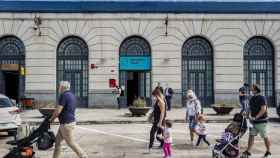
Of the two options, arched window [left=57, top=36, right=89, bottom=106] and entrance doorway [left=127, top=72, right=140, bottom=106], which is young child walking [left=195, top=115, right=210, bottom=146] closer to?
entrance doorway [left=127, top=72, right=140, bottom=106]

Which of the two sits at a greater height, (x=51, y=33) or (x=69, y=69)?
(x=51, y=33)

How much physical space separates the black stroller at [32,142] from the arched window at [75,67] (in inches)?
947

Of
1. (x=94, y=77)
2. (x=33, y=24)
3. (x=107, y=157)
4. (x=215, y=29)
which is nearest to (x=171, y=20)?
(x=215, y=29)

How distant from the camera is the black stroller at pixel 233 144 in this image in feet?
37.9

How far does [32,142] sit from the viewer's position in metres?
10.8

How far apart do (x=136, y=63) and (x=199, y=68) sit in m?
4.37

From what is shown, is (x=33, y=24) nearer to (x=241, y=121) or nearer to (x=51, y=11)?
(x=51, y=11)

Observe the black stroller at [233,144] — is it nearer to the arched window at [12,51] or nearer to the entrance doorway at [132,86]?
the entrance doorway at [132,86]

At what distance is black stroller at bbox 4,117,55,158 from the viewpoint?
34.5ft

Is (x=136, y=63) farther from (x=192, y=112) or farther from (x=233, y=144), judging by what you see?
(x=233, y=144)

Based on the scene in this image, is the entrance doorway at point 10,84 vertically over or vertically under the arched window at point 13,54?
under

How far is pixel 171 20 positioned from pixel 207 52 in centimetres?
334

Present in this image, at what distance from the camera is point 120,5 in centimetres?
3550

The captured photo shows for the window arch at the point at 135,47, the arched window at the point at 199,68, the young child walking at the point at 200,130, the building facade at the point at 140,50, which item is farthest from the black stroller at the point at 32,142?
the arched window at the point at 199,68
